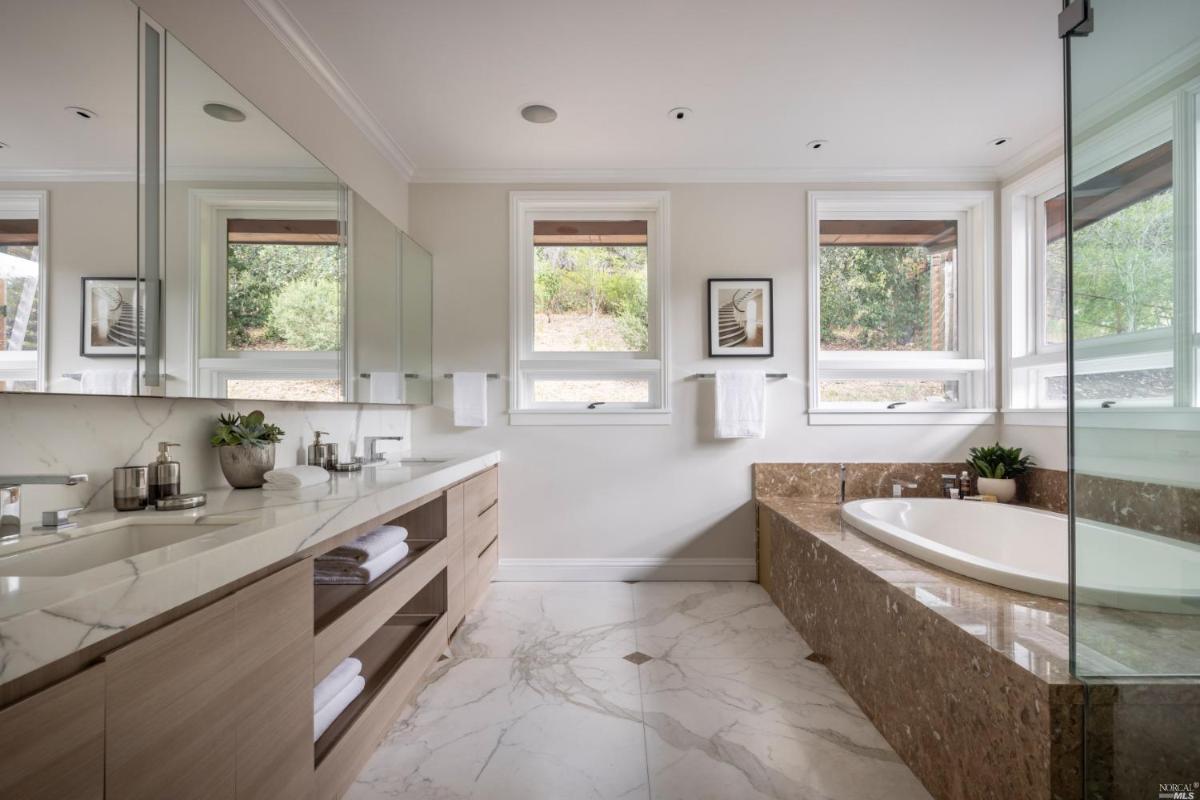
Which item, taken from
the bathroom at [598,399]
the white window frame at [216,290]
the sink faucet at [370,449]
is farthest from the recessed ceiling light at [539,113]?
the sink faucet at [370,449]

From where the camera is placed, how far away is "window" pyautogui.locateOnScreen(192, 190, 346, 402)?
1.36 m

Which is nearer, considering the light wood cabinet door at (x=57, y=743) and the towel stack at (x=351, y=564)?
the light wood cabinet door at (x=57, y=743)

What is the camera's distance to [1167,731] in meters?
0.90

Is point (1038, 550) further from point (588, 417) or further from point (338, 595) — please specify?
point (338, 595)

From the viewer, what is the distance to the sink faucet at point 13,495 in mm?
904

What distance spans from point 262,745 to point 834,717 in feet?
5.05

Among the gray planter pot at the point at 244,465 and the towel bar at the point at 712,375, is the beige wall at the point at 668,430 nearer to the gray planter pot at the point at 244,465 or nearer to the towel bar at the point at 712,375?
the towel bar at the point at 712,375

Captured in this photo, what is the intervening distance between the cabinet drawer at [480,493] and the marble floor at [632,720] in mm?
491

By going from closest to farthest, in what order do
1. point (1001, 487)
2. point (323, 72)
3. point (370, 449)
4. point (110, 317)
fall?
point (110, 317), point (323, 72), point (370, 449), point (1001, 487)

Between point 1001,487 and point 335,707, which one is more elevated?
point 1001,487

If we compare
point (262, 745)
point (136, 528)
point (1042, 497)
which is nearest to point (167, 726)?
point (262, 745)

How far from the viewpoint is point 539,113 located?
233 centimetres

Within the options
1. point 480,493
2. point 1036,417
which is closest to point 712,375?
point 480,493

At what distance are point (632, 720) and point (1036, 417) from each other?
2.55 m
